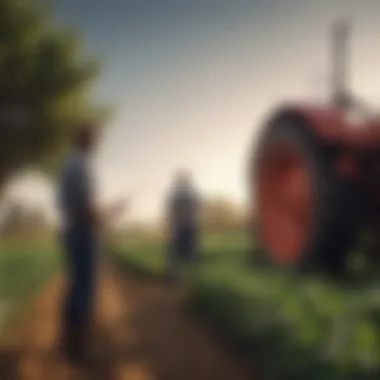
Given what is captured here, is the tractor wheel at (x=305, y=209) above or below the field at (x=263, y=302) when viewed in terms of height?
above

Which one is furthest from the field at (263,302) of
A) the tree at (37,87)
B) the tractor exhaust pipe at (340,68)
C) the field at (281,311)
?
the tractor exhaust pipe at (340,68)

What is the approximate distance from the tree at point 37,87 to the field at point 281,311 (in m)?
0.17

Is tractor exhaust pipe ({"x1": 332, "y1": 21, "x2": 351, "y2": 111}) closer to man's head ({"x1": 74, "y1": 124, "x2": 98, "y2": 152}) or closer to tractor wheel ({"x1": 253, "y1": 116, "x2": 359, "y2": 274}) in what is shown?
tractor wheel ({"x1": 253, "y1": 116, "x2": 359, "y2": 274})

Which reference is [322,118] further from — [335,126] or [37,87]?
[37,87]

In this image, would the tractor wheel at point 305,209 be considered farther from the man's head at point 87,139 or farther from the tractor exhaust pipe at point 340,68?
the man's head at point 87,139

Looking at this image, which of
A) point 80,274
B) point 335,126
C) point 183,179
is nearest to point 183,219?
point 183,179

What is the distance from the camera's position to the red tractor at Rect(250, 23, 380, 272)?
1026mm

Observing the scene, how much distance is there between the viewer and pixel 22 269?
970 millimetres

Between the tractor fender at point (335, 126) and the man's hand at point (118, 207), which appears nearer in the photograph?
the man's hand at point (118, 207)

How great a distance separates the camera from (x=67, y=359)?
0.96m

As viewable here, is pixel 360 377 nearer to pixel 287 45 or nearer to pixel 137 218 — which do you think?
pixel 137 218

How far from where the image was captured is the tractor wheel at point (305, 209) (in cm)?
103

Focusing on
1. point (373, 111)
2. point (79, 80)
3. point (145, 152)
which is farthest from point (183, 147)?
point (373, 111)

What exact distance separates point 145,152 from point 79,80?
5.2 inches
